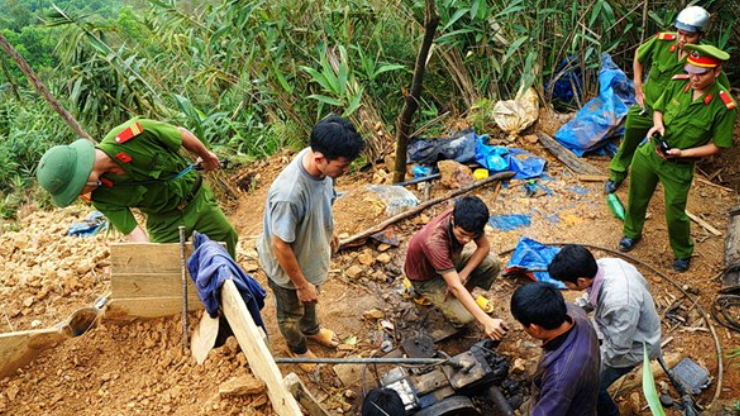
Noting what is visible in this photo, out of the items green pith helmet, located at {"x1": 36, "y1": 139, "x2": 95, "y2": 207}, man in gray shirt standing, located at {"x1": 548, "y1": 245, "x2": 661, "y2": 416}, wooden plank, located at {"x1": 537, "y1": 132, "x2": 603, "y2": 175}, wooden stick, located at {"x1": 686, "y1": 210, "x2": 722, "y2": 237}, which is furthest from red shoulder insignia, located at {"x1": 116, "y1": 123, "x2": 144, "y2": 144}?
wooden stick, located at {"x1": 686, "y1": 210, "x2": 722, "y2": 237}

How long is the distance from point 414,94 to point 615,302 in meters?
2.16

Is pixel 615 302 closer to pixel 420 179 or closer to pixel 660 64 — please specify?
pixel 660 64

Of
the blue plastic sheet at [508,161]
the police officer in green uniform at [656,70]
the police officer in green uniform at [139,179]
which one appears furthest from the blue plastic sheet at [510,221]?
the police officer in green uniform at [139,179]

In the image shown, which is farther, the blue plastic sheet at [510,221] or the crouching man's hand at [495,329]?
the blue plastic sheet at [510,221]

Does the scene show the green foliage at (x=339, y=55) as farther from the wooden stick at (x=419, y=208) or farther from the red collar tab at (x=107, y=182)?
the red collar tab at (x=107, y=182)

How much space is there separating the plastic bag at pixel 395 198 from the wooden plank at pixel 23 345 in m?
2.65

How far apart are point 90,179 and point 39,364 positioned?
2.89ft

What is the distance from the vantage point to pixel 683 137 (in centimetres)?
344

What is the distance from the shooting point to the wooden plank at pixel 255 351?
183 centimetres

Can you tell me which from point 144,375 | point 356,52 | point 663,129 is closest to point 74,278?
point 144,375

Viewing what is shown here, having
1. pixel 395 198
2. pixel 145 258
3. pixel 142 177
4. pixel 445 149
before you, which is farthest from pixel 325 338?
pixel 445 149

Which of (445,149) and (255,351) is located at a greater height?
(255,351)

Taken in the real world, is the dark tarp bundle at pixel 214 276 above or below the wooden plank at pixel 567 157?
above

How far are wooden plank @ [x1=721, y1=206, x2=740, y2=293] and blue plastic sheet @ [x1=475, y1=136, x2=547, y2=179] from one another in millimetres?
1510
